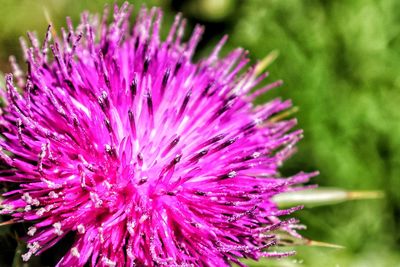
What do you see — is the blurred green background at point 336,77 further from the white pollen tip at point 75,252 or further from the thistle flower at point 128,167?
the white pollen tip at point 75,252

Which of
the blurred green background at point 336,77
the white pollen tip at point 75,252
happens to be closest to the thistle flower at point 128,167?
the white pollen tip at point 75,252

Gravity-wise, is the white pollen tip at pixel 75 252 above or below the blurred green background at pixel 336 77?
below

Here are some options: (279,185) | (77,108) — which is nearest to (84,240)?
(77,108)

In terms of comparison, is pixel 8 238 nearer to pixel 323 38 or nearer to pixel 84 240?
pixel 84 240

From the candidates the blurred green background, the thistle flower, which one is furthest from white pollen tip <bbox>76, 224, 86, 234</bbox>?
the blurred green background

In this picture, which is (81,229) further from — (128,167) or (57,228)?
(128,167)

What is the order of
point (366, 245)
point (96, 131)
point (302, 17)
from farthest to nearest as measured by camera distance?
point (302, 17), point (366, 245), point (96, 131)

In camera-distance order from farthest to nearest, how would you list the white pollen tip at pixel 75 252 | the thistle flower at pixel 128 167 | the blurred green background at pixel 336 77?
1. the blurred green background at pixel 336 77
2. the thistle flower at pixel 128 167
3. the white pollen tip at pixel 75 252
